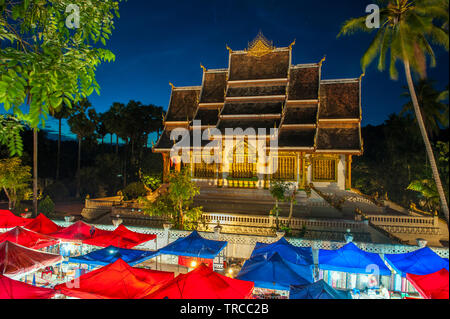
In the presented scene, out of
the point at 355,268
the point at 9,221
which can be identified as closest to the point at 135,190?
the point at 9,221

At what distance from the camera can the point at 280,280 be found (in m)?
7.78

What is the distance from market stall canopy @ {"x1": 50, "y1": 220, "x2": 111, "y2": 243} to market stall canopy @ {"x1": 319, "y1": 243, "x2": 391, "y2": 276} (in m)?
8.46

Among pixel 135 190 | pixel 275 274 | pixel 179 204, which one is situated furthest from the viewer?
pixel 135 190

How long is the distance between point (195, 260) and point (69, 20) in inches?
362

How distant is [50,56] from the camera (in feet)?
13.8

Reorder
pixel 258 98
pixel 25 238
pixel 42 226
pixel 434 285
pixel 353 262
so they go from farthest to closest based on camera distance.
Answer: pixel 258 98
pixel 42 226
pixel 25 238
pixel 353 262
pixel 434 285

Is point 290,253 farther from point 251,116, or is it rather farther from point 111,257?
point 251,116

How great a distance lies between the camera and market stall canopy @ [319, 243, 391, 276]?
8.59 metres

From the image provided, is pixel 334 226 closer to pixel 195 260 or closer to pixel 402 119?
pixel 195 260

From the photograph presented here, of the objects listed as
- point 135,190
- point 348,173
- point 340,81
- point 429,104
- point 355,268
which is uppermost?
point 340,81

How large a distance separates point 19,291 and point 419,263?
402 inches

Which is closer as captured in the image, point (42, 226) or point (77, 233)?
point (77, 233)

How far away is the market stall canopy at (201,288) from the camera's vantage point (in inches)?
245

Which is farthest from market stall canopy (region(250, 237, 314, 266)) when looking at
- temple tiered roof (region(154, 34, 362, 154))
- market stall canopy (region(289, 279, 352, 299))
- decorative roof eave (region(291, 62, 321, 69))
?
decorative roof eave (region(291, 62, 321, 69))
